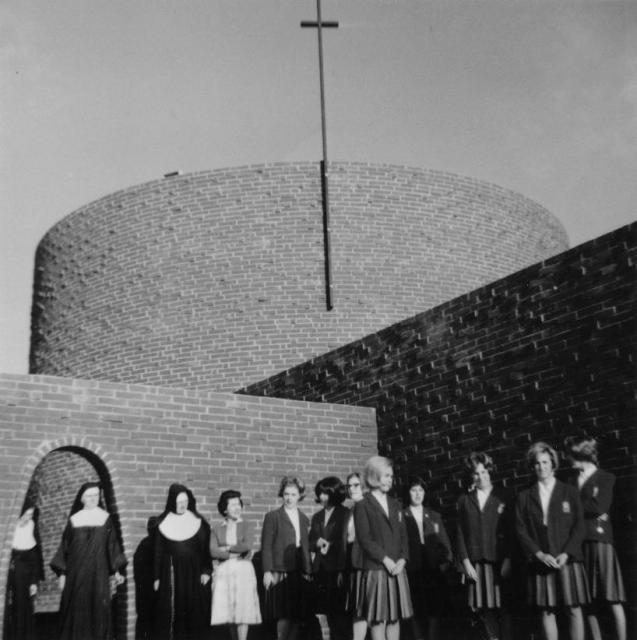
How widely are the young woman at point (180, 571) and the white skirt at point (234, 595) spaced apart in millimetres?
176

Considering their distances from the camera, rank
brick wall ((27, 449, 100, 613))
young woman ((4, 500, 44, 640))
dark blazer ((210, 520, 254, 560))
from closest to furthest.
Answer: dark blazer ((210, 520, 254, 560)), young woman ((4, 500, 44, 640)), brick wall ((27, 449, 100, 613))

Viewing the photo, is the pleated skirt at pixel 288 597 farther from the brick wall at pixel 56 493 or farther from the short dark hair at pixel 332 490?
the brick wall at pixel 56 493

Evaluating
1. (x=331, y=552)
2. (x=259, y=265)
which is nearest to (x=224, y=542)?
(x=331, y=552)

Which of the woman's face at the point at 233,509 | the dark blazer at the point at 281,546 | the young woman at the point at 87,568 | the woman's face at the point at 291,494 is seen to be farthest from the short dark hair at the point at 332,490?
the young woman at the point at 87,568

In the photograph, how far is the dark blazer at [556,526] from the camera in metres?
6.15

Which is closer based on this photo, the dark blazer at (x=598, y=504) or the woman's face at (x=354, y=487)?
the dark blazer at (x=598, y=504)

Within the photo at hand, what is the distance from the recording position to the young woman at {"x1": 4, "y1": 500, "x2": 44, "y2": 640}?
8.18 m

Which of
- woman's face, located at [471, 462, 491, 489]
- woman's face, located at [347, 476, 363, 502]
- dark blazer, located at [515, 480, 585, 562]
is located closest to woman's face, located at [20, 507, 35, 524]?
woman's face, located at [347, 476, 363, 502]

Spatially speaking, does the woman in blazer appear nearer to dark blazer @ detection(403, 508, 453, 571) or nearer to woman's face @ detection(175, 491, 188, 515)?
dark blazer @ detection(403, 508, 453, 571)

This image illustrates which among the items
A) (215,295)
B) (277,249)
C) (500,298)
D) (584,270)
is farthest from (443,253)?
(584,270)

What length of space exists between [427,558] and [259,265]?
7.06 meters

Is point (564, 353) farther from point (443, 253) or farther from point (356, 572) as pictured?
point (443, 253)

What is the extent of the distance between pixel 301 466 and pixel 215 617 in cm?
267

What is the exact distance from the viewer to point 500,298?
344 inches
